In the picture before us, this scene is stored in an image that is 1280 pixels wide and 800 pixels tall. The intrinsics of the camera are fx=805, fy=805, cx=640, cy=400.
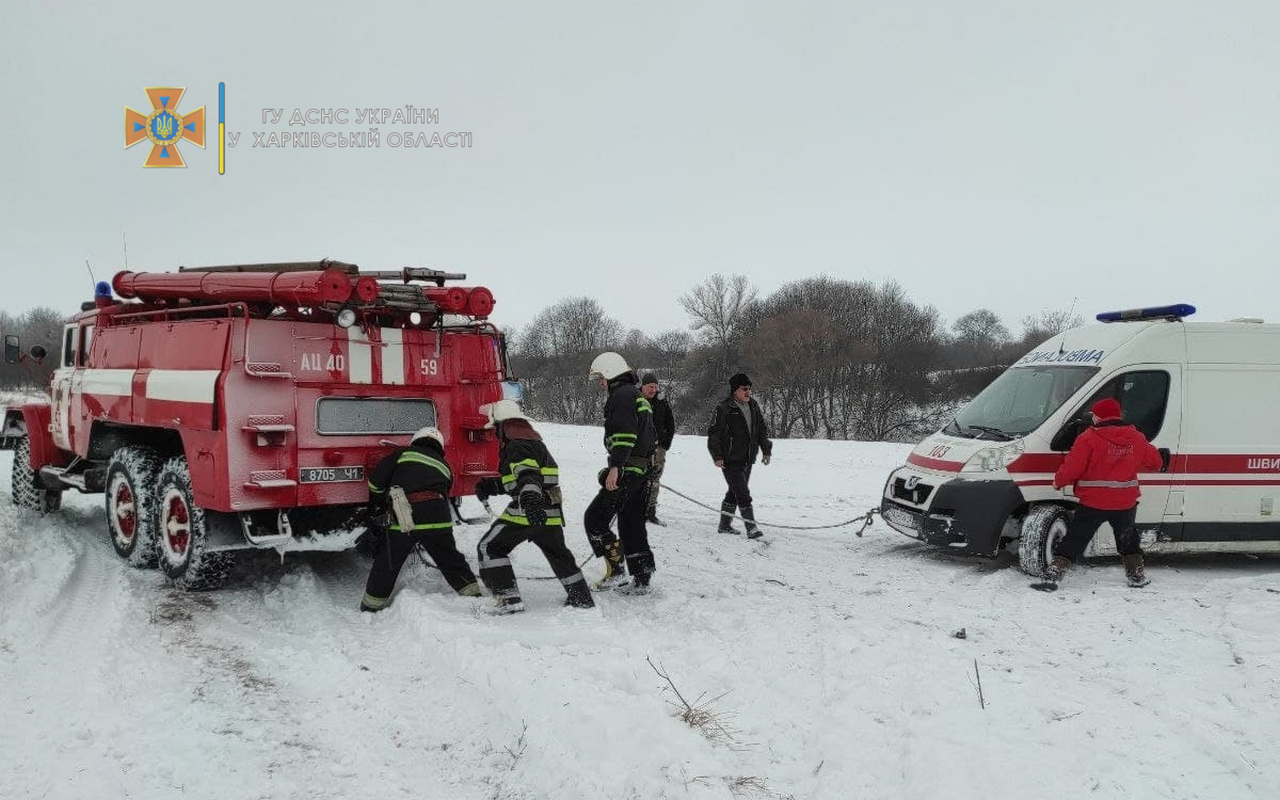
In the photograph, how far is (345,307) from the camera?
6113mm

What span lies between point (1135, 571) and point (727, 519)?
423 cm

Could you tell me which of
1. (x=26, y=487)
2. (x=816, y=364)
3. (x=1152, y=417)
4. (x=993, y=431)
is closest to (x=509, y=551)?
(x=993, y=431)

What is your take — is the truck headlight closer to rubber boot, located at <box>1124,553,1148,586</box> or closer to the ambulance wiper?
the ambulance wiper

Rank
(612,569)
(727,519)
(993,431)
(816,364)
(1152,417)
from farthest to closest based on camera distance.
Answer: (816,364)
(727,519)
(993,431)
(1152,417)
(612,569)

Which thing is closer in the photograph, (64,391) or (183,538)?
(183,538)

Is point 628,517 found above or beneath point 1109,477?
beneath

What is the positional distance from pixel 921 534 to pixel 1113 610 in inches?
76.1

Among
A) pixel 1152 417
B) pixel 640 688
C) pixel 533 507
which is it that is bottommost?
pixel 640 688

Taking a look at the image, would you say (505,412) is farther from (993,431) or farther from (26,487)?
(26,487)

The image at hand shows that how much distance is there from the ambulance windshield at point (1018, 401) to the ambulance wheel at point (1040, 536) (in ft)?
2.56

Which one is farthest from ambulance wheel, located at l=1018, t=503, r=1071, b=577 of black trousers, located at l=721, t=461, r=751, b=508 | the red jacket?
black trousers, located at l=721, t=461, r=751, b=508

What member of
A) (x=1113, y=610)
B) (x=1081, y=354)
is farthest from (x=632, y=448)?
(x=1081, y=354)

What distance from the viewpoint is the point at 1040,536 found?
270 inches

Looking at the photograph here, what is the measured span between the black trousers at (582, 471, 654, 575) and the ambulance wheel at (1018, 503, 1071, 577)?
3238 millimetres
